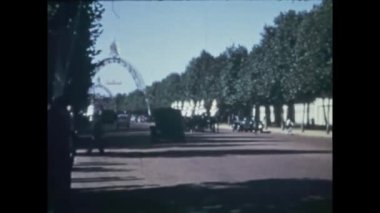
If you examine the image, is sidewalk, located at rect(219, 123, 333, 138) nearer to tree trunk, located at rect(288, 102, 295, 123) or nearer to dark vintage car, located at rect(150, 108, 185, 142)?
tree trunk, located at rect(288, 102, 295, 123)

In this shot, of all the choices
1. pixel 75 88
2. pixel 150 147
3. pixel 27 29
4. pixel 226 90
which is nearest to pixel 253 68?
pixel 226 90

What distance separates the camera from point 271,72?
3.02 m

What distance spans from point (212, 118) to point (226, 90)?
142 mm

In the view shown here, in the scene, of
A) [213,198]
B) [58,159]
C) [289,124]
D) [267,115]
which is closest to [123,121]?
[58,159]

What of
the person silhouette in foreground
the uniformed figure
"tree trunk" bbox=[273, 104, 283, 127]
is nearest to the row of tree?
"tree trunk" bbox=[273, 104, 283, 127]

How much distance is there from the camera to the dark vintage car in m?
2.80

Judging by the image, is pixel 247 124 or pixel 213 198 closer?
pixel 213 198

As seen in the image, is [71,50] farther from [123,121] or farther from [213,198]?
[213,198]

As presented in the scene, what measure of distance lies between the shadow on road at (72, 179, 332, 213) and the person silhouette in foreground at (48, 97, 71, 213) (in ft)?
0.18

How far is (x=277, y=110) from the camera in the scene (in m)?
3.06

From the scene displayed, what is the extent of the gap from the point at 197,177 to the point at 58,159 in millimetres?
572

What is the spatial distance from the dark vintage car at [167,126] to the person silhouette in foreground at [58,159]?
0.37 meters
